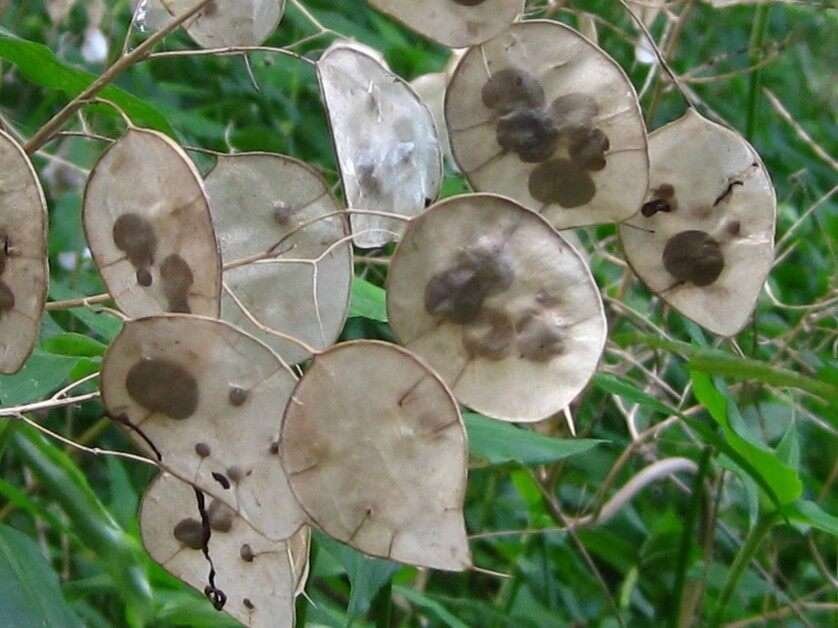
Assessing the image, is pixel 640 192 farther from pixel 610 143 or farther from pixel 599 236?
pixel 599 236

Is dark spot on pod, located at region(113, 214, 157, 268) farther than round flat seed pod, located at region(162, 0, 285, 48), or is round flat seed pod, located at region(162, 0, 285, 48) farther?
round flat seed pod, located at region(162, 0, 285, 48)

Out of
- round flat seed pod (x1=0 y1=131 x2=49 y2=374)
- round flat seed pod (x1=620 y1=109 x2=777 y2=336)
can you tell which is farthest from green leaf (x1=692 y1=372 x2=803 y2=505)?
round flat seed pod (x1=0 y1=131 x2=49 y2=374)

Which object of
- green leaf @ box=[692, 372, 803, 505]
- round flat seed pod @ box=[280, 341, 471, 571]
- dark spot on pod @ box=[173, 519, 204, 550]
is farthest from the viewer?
green leaf @ box=[692, 372, 803, 505]

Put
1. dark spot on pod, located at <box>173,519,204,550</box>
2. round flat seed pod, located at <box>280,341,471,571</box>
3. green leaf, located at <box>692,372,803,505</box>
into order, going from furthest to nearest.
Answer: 1. green leaf, located at <box>692,372,803,505</box>
2. dark spot on pod, located at <box>173,519,204,550</box>
3. round flat seed pod, located at <box>280,341,471,571</box>

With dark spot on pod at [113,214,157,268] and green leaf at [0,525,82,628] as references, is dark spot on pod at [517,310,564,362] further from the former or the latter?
green leaf at [0,525,82,628]

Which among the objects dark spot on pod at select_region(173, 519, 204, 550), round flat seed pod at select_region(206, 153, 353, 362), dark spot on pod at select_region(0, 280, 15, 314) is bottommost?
dark spot on pod at select_region(173, 519, 204, 550)

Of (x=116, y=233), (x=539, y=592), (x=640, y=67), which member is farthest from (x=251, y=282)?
(x=640, y=67)

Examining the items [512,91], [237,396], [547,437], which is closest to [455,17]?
[512,91]

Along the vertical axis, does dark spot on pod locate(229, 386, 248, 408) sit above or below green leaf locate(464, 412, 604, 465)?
above
